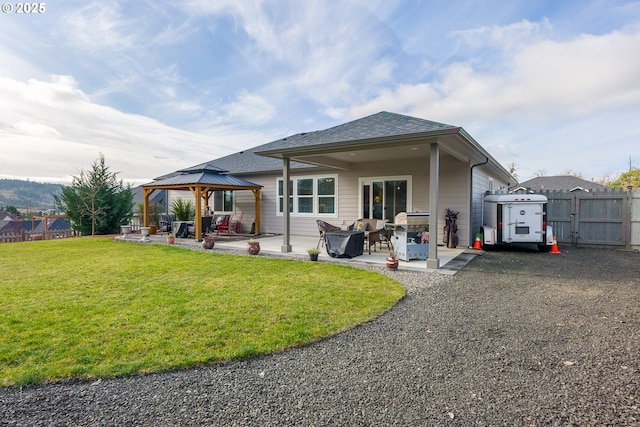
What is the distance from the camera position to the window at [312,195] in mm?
11586

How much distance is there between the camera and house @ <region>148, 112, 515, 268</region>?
6.56 metres

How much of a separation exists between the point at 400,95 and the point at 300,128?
651 centimetres

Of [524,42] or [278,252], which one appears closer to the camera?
[278,252]

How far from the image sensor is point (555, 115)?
49.1 feet

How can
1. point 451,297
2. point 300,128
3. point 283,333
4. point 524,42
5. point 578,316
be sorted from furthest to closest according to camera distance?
point 300,128, point 524,42, point 451,297, point 578,316, point 283,333

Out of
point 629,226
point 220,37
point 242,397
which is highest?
point 220,37

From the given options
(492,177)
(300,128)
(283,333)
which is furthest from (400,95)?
(283,333)

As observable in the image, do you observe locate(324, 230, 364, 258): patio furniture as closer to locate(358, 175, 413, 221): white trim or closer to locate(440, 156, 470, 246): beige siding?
locate(358, 175, 413, 221): white trim

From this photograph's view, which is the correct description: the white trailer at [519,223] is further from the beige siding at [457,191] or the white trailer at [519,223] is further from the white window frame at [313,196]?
the white window frame at [313,196]

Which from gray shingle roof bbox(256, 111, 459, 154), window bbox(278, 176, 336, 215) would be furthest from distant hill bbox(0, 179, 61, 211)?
gray shingle roof bbox(256, 111, 459, 154)

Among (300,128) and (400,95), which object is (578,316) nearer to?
(400,95)

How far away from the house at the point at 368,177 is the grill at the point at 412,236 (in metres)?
0.66

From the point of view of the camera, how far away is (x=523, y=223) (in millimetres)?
8578

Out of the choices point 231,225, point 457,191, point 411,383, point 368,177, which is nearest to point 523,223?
point 457,191
